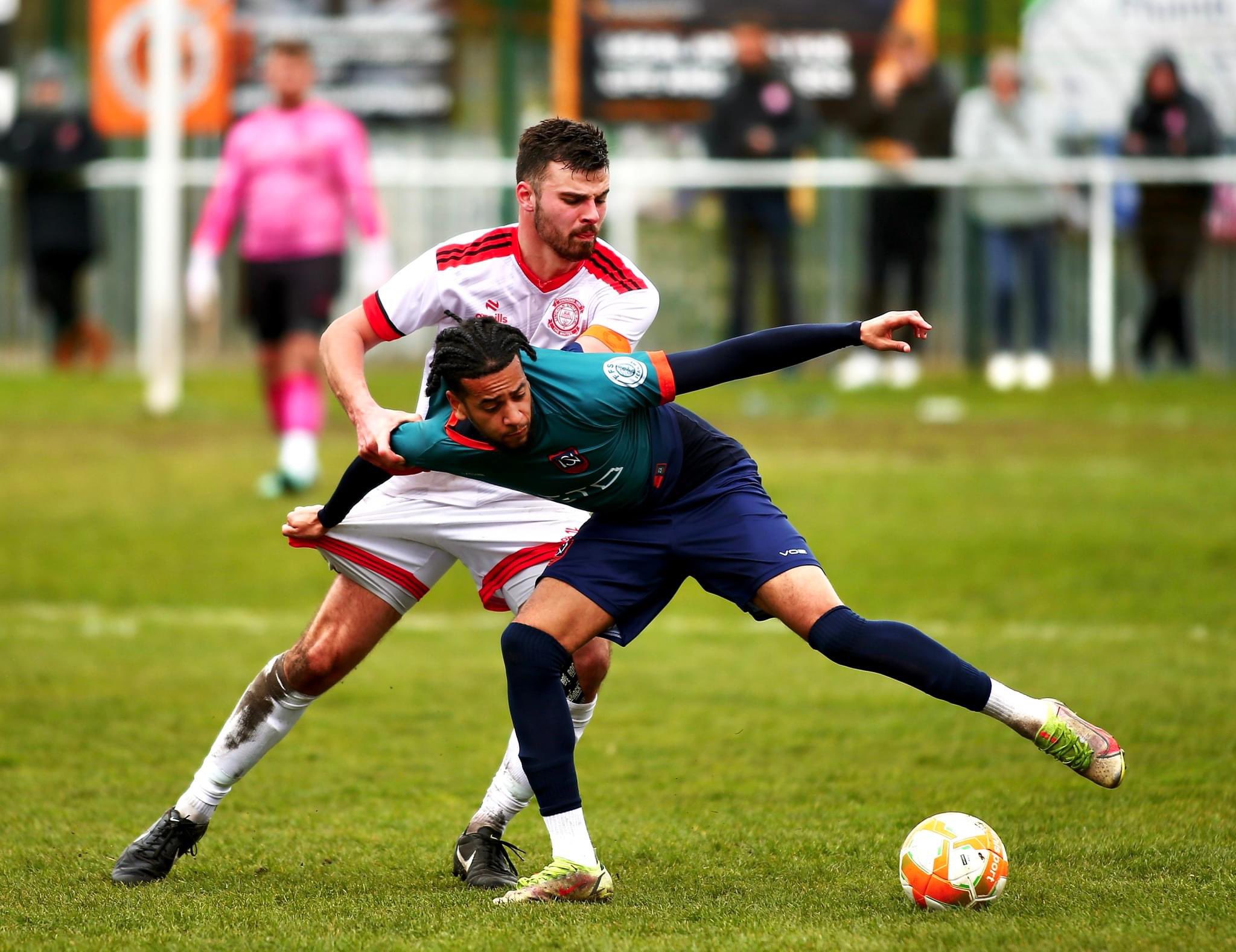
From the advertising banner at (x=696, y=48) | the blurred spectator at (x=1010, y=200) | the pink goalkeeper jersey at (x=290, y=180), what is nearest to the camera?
the pink goalkeeper jersey at (x=290, y=180)

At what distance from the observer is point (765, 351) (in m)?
5.21

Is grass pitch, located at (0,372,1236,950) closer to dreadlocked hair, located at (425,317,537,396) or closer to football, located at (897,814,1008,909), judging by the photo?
football, located at (897,814,1008,909)

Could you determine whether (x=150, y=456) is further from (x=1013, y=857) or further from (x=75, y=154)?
(x=1013, y=857)

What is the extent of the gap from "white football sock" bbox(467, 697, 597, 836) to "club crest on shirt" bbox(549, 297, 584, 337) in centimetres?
115

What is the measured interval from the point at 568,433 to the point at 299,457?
22.7 ft

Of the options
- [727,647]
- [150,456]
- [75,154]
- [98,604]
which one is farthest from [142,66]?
[727,647]

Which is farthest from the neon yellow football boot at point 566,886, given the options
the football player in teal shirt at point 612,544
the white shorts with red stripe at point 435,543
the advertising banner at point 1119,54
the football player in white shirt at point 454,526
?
the advertising banner at point 1119,54

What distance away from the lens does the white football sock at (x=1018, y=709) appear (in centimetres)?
516

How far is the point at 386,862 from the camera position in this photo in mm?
5793

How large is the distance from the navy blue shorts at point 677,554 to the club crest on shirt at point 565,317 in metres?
0.64

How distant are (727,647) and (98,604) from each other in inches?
152

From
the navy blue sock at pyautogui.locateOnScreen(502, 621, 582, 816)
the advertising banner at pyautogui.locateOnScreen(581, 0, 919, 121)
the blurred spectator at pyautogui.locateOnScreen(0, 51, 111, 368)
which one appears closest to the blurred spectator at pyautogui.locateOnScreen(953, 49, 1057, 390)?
the advertising banner at pyautogui.locateOnScreen(581, 0, 919, 121)

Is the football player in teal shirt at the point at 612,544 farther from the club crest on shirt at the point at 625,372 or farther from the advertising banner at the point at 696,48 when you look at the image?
the advertising banner at the point at 696,48

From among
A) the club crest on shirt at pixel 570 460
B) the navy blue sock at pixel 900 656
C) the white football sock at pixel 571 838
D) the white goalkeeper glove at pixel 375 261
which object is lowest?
the white football sock at pixel 571 838
